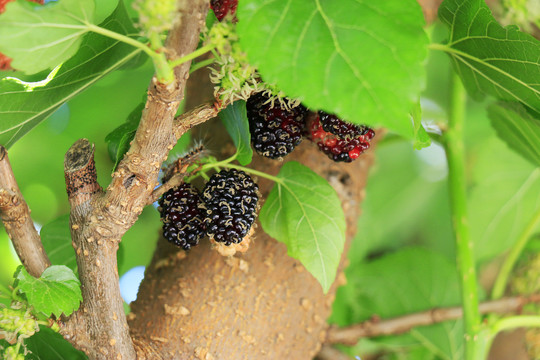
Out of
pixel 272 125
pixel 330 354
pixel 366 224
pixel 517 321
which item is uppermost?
pixel 272 125

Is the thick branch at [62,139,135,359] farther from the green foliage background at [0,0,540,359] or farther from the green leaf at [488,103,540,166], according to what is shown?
the green leaf at [488,103,540,166]

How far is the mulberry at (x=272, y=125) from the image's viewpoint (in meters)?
0.57

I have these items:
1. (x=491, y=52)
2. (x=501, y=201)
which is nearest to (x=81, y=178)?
(x=491, y=52)

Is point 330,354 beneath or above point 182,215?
beneath

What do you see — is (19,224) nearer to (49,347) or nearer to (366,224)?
(49,347)

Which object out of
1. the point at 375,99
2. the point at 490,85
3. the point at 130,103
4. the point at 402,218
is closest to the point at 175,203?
the point at 375,99

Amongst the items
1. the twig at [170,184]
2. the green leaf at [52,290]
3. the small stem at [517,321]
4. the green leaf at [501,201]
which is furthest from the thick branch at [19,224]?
the green leaf at [501,201]

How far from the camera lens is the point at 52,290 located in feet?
1.64

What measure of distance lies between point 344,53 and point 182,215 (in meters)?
0.27

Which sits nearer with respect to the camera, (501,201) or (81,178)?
(81,178)

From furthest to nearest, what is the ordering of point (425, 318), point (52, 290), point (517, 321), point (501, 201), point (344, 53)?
point (501, 201), point (425, 318), point (517, 321), point (52, 290), point (344, 53)

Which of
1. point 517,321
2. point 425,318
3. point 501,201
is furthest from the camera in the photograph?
point 501,201

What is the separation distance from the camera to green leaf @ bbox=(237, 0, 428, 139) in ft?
1.20

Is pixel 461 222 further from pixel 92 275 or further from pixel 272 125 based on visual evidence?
pixel 92 275
